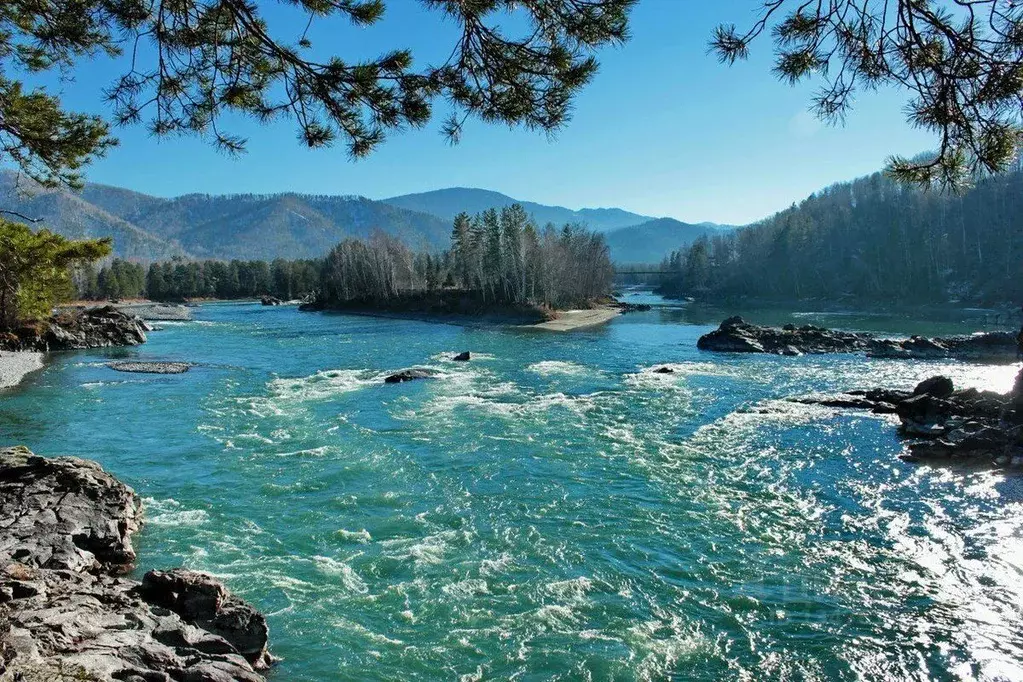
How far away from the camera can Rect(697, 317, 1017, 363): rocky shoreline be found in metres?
43.4

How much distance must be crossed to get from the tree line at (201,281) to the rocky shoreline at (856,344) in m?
118

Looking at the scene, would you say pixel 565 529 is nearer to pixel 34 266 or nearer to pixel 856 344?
pixel 34 266

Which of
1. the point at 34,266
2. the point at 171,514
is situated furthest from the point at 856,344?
the point at 34,266

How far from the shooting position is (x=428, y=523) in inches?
532

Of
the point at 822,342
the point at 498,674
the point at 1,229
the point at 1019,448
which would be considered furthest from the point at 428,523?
the point at 822,342

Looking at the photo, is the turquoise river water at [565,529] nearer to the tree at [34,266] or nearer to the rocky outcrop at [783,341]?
the tree at [34,266]

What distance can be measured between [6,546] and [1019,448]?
25149 mm

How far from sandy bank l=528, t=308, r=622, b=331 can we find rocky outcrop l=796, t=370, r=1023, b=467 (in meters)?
40.9

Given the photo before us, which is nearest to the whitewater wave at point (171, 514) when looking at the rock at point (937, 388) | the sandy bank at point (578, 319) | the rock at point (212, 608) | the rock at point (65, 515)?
the rock at point (65, 515)

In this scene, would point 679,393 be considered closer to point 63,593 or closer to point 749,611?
point 749,611

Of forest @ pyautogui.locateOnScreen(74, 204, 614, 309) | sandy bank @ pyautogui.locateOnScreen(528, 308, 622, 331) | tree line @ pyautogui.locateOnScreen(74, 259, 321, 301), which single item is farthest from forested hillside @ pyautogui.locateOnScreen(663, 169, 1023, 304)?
tree line @ pyautogui.locateOnScreen(74, 259, 321, 301)

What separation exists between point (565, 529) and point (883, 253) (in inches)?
5289

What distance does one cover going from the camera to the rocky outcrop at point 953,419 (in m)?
19.1

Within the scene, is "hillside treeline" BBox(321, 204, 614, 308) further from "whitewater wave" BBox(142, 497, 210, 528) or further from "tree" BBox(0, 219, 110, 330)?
"whitewater wave" BBox(142, 497, 210, 528)
